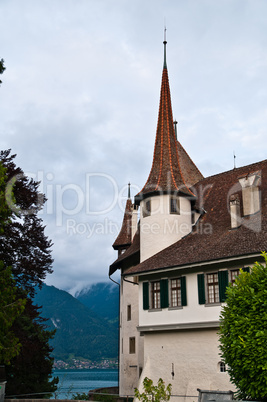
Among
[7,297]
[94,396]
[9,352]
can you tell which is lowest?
[94,396]

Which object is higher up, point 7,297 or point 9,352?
point 7,297

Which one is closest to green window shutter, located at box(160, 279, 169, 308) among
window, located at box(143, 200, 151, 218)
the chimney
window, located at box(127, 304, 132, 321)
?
the chimney

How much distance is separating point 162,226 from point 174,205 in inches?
55.6

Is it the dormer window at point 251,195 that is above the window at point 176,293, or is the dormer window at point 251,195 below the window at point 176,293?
above

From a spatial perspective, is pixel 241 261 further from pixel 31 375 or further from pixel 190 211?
pixel 31 375

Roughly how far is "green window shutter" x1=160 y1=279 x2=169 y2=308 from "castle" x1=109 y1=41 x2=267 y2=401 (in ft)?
0.15

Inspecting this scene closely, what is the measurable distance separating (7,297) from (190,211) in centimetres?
1337

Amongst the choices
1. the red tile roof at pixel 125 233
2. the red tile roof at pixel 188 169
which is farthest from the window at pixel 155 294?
the red tile roof at pixel 125 233

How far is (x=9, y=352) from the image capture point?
16641mm

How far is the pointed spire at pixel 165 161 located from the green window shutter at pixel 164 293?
6.06 metres

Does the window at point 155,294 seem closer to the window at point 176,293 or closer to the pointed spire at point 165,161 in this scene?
the window at point 176,293

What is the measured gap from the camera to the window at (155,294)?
23.4 m

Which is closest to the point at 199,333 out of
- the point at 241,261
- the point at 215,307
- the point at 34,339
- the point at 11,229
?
the point at 215,307

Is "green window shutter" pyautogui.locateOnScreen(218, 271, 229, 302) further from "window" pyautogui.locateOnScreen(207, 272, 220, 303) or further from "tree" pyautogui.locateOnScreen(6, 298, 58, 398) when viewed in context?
"tree" pyautogui.locateOnScreen(6, 298, 58, 398)
